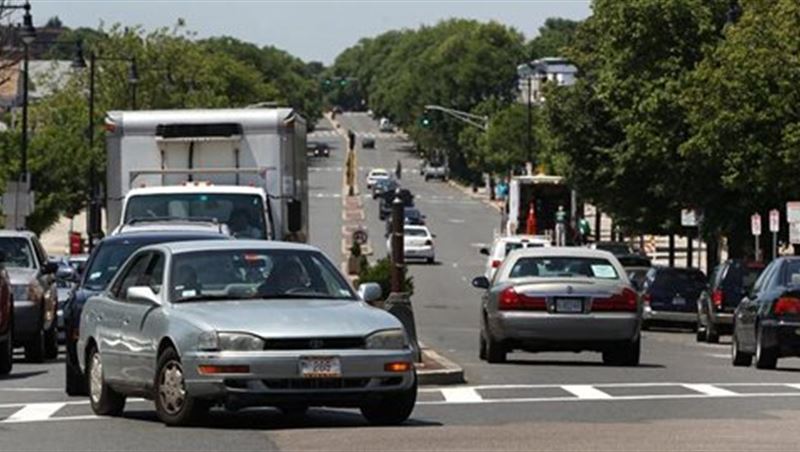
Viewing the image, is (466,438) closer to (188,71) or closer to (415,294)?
(415,294)

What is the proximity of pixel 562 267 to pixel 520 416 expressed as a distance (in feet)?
32.4

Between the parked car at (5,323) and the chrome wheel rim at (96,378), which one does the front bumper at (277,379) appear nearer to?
the chrome wheel rim at (96,378)

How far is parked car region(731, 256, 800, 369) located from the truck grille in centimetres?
1176

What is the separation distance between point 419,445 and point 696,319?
33954 mm

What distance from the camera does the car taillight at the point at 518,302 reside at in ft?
92.0

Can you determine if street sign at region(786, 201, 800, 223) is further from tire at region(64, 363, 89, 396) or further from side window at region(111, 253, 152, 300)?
side window at region(111, 253, 152, 300)

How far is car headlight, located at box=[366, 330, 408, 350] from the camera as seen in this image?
17078mm

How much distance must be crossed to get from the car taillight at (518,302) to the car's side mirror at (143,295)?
10294 millimetres

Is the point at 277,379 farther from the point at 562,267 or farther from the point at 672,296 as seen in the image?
the point at 672,296

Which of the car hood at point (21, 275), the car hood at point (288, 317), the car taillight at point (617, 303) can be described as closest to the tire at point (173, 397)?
the car hood at point (288, 317)

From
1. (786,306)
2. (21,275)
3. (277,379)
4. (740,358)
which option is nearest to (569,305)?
(786,306)

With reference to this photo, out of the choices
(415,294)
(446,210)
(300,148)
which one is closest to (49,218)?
(415,294)

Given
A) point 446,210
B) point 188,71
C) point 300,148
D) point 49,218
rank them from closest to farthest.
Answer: point 300,148
point 49,218
point 188,71
point 446,210

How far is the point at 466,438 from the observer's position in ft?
55.0
